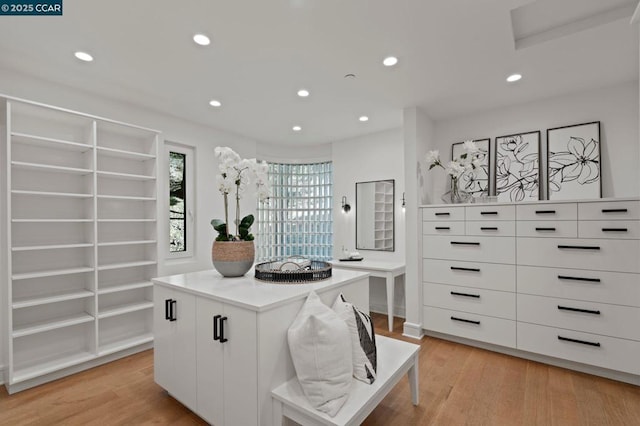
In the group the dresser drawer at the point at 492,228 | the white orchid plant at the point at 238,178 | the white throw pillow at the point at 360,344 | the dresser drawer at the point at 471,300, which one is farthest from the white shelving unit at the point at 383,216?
the white throw pillow at the point at 360,344

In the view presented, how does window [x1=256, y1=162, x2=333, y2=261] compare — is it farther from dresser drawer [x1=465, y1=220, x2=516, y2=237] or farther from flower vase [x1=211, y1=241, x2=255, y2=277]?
flower vase [x1=211, y1=241, x2=255, y2=277]

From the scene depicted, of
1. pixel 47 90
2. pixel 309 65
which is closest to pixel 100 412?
pixel 47 90

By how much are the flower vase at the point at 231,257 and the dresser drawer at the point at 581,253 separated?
2.42 metres

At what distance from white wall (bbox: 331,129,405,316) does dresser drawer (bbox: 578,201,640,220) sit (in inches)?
73.4

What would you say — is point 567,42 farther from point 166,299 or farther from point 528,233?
point 166,299

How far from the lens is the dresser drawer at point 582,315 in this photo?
222 centimetres

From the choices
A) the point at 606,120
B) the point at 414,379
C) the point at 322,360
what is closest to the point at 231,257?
the point at 322,360

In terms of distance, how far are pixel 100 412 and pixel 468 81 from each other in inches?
150

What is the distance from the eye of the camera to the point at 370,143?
4.27m

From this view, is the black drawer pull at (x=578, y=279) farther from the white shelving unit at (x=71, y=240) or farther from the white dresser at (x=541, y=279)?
the white shelving unit at (x=71, y=240)

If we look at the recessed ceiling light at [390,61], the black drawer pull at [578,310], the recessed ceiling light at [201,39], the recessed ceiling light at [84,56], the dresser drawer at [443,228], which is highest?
the recessed ceiling light at [84,56]

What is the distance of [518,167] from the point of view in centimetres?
308

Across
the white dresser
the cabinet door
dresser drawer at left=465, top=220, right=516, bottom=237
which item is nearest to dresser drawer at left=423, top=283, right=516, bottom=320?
the white dresser

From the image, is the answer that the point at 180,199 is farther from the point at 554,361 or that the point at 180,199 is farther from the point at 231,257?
the point at 554,361
